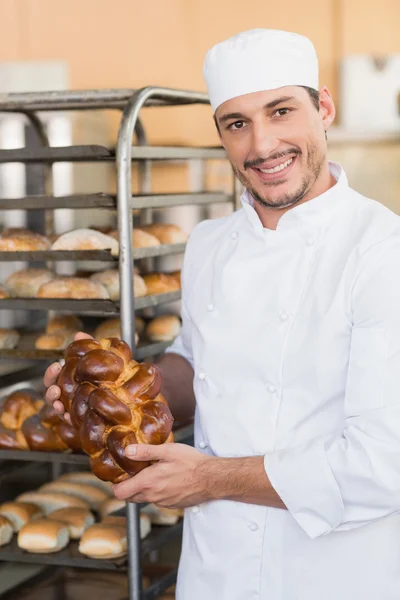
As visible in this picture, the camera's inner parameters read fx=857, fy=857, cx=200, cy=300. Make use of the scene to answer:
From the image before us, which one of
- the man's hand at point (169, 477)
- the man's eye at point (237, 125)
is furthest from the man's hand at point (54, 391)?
the man's eye at point (237, 125)

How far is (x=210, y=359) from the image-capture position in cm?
172

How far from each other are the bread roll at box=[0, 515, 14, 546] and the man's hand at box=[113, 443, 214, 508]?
0.88 meters

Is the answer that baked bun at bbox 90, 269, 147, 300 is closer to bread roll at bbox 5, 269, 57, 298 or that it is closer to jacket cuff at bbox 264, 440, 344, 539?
bread roll at bbox 5, 269, 57, 298

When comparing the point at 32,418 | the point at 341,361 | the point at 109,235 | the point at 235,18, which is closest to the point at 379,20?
the point at 235,18

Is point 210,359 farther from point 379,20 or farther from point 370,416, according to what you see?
point 379,20

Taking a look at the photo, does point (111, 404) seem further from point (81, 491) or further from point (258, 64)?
point (81, 491)

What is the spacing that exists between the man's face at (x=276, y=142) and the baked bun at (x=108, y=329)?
3.07 feet

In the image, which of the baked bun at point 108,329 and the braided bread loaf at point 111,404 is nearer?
the braided bread loaf at point 111,404

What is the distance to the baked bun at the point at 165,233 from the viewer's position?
2529 millimetres

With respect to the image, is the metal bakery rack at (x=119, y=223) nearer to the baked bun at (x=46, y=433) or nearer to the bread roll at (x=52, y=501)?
the baked bun at (x=46, y=433)

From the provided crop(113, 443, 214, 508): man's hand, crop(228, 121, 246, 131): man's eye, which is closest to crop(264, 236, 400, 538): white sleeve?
crop(113, 443, 214, 508): man's hand

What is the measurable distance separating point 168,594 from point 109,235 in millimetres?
1084

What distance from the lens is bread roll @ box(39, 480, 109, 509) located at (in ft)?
8.26

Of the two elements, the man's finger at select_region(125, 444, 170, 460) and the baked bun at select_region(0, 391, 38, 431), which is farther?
the baked bun at select_region(0, 391, 38, 431)
